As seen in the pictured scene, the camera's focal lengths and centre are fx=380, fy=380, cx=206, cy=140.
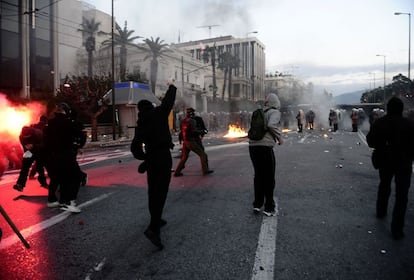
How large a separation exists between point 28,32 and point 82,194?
30.3 metres

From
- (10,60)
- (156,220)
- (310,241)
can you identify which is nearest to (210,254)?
(156,220)

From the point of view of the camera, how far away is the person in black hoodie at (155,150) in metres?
4.35

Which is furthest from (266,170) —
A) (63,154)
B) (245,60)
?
(245,60)

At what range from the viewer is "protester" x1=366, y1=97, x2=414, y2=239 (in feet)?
15.1

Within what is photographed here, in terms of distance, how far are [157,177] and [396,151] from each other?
2979 mm

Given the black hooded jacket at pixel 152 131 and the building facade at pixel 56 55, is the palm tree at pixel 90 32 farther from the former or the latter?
the black hooded jacket at pixel 152 131

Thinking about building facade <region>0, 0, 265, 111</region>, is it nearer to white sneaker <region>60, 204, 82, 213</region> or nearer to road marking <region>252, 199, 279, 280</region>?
white sneaker <region>60, 204, 82, 213</region>

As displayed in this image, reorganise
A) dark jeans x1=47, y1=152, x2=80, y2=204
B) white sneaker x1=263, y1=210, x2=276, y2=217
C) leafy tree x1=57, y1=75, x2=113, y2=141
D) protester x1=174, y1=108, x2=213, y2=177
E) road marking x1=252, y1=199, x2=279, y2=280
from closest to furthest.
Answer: road marking x1=252, y1=199, x2=279, y2=280, white sneaker x1=263, y1=210, x2=276, y2=217, dark jeans x1=47, y1=152, x2=80, y2=204, protester x1=174, y1=108, x2=213, y2=177, leafy tree x1=57, y1=75, x2=113, y2=141

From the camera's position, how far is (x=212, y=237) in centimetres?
457

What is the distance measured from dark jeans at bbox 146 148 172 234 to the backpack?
1.62 metres

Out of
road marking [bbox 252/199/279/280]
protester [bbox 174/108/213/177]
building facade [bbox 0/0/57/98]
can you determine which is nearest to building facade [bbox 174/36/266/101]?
building facade [bbox 0/0/57/98]

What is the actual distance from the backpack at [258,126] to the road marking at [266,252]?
3.91 feet

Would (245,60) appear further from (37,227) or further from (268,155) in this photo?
(37,227)

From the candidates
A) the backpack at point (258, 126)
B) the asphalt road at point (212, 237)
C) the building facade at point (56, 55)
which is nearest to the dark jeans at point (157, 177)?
the asphalt road at point (212, 237)
